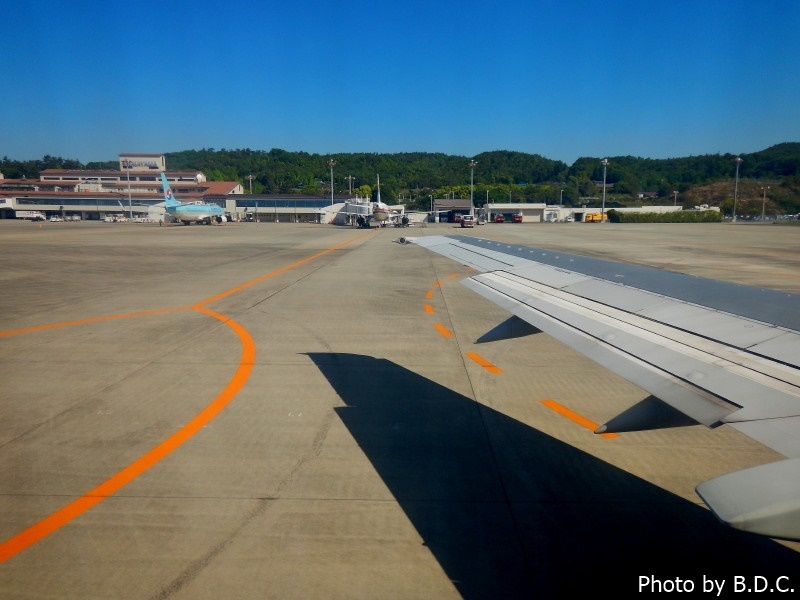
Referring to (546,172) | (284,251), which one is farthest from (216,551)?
(546,172)

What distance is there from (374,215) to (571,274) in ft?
195

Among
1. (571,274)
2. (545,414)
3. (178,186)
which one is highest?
(178,186)

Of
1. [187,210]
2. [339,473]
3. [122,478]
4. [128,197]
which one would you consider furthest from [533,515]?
[128,197]

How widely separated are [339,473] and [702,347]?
11.1 feet

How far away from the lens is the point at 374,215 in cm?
6412

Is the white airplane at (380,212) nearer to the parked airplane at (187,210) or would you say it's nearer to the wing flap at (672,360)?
the parked airplane at (187,210)

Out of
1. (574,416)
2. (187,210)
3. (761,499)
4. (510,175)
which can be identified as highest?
(510,175)

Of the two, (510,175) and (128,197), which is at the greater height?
(510,175)

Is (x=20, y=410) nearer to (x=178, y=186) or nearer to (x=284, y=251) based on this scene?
(x=284, y=251)

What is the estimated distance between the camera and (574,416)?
667cm

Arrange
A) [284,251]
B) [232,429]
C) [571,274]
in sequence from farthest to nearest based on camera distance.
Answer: [284,251] < [232,429] < [571,274]

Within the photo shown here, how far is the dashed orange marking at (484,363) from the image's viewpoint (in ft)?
28.2

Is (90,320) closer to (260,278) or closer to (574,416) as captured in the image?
(260,278)

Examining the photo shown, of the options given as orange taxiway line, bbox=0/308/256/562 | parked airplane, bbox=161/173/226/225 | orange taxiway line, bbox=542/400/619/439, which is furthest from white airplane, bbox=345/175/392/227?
orange taxiway line, bbox=542/400/619/439
